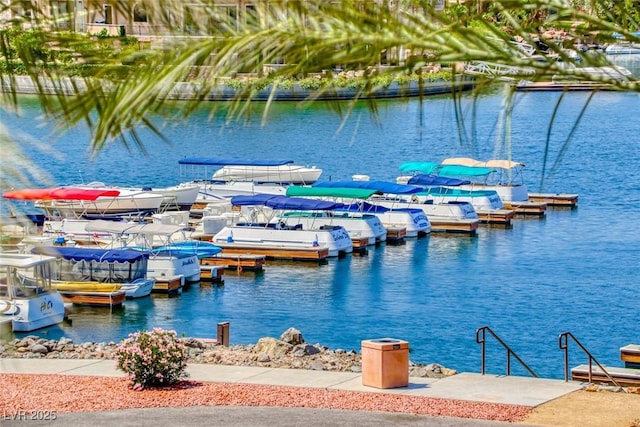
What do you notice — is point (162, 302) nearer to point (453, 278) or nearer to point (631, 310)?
point (453, 278)

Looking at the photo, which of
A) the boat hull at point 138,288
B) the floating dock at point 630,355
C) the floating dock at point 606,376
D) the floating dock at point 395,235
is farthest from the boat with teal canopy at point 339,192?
the floating dock at point 606,376

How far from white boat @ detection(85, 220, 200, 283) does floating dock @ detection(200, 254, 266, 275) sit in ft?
6.30

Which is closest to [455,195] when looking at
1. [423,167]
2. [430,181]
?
[430,181]

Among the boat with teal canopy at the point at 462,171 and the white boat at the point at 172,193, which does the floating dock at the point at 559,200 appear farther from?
the white boat at the point at 172,193

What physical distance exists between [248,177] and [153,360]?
147 feet

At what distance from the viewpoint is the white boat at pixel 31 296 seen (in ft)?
98.7

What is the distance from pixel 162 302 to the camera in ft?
123

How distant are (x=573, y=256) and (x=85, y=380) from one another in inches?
1260

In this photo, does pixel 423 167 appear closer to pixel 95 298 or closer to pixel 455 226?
pixel 455 226

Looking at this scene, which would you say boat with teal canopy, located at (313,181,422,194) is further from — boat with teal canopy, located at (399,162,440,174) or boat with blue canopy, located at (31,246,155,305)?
boat with blue canopy, located at (31,246,155,305)

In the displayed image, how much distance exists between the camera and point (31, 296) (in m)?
31.4

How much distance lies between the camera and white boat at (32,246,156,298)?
36.4 m

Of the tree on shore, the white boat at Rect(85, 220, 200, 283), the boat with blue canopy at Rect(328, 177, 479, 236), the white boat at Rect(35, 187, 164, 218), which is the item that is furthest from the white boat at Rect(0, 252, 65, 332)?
the tree on shore

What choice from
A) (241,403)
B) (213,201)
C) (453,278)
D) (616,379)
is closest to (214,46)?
(241,403)
